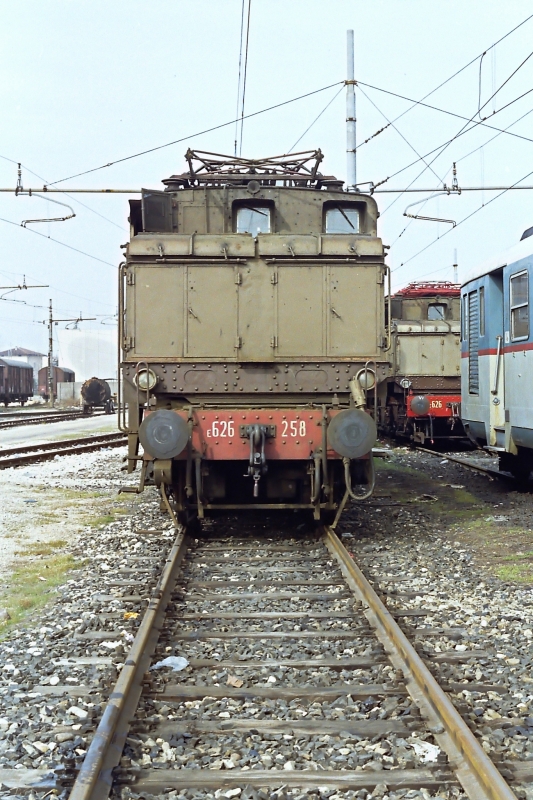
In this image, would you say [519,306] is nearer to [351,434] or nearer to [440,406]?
[351,434]

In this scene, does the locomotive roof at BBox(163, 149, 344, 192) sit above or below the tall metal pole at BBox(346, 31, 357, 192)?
below

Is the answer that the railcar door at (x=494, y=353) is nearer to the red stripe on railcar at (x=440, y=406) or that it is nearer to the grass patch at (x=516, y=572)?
the grass patch at (x=516, y=572)

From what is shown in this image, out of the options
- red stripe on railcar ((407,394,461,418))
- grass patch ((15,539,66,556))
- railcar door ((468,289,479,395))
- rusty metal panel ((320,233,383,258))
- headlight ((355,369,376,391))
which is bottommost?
grass patch ((15,539,66,556))

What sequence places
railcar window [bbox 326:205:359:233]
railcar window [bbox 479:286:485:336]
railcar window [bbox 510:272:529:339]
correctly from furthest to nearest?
railcar window [bbox 479:286:485:336] → railcar window [bbox 510:272:529:339] → railcar window [bbox 326:205:359:233]

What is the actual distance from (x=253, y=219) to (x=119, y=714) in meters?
6.09

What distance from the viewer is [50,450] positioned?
19.2 metres

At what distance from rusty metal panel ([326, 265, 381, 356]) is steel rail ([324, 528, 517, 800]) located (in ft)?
9.20

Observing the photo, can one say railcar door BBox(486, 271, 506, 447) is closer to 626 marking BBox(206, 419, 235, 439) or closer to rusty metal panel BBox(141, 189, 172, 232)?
626 marking BBox(206, 419, 235, 439)

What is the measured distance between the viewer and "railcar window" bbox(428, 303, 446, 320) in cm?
2067

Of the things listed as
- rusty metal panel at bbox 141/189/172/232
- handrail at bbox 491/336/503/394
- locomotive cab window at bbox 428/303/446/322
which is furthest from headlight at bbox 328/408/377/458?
locomotive cab window at bbox 428/303/446/322

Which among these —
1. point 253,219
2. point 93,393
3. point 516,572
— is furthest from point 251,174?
point 93,393

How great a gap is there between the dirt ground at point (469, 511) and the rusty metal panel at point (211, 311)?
2.85 m

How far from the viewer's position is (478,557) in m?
7.34

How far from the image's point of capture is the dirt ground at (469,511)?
7332mm
